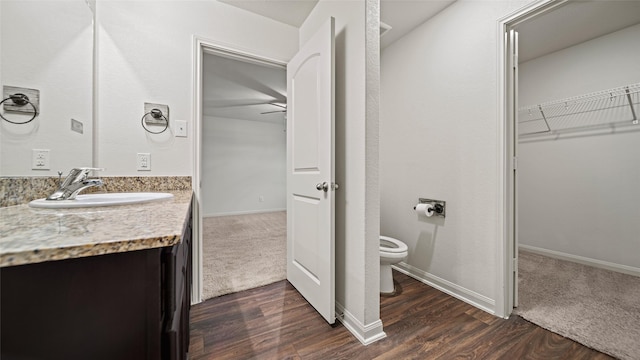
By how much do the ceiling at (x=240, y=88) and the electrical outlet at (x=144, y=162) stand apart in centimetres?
137

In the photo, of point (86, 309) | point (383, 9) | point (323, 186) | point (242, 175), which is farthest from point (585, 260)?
point (242, 175)

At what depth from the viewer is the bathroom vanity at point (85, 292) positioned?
38cm

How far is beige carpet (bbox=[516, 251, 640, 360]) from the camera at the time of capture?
1287mm

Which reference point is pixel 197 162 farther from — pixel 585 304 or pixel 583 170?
pixel 583 170

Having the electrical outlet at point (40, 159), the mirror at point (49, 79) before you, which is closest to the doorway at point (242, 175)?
the mirror at point (49, 79)

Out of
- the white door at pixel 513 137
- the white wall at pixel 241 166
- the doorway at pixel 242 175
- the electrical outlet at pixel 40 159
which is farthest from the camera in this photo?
the white wall at pixel 241 166

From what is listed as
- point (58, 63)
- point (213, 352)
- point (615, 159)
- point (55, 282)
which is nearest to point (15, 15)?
point (58, 63)

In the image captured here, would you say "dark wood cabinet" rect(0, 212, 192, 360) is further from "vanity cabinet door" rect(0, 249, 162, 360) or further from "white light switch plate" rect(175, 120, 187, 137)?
"white light switch plate" rect(175, 120, 187, 137)

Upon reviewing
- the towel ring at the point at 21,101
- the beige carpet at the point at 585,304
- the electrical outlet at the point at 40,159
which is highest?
the towel ring at the point at 21,101

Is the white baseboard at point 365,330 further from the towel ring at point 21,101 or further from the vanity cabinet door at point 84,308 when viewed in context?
the towel ring at point 21,101

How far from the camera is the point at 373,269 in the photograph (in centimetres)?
132

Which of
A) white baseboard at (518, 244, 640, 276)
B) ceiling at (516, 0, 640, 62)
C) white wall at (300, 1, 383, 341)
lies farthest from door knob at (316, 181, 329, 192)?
white baseboard at (518, 244, 640, 276)

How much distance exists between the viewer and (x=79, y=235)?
456 millimetres

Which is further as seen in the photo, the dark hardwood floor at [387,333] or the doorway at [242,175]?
the doorway at [242,175]
